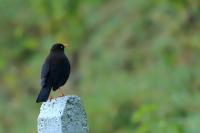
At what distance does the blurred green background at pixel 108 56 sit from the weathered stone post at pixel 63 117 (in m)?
4.79

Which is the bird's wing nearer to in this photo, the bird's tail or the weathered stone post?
the bird's tail

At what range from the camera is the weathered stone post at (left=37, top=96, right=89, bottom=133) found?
4.42m

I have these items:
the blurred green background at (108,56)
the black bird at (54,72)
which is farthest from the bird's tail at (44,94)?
the blurred green background at (108,56)

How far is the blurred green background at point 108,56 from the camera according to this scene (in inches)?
448

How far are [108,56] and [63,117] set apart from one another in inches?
342

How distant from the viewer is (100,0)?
14047mm

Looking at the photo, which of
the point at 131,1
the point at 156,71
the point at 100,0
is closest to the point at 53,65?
the point at 156,71

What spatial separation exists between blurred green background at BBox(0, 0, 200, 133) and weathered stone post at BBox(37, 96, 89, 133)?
15.7ft

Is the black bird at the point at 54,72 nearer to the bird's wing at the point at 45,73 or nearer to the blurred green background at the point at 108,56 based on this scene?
the bird's wing at the point at 45,73

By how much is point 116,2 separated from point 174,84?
3.07 meters

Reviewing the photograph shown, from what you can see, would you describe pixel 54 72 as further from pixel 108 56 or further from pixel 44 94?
pixel 108 56

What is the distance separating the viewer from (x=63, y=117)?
4.43 metres

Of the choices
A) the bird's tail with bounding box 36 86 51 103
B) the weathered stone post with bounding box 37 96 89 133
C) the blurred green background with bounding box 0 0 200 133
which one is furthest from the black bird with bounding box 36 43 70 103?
the blurred green background with bounding box 0 0 200 133

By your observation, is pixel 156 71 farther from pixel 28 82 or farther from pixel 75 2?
pixel 28 82
